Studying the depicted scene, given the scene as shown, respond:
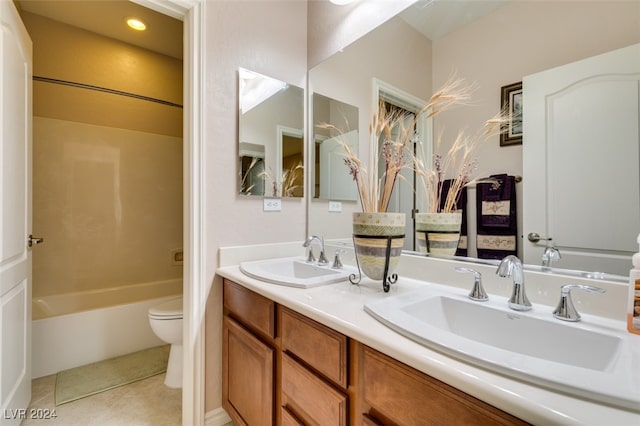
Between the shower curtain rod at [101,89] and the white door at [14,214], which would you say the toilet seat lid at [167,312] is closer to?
the white door at [14,214]

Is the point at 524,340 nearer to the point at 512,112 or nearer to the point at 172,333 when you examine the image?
the point at 512,112

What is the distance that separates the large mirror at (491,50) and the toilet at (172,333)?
5.06ft

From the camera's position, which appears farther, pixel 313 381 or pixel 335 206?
pixel 335 206

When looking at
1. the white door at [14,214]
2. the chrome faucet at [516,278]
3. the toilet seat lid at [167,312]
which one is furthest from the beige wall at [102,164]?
the chrome faucet at [516,278]

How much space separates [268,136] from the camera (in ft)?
5.63

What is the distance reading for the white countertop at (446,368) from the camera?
42cm

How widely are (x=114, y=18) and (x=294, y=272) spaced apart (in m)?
2.31

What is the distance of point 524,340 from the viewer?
76 cm

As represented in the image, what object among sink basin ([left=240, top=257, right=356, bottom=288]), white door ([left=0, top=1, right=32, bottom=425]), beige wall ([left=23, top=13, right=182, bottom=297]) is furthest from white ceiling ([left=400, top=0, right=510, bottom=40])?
beige wall ([left=23, top=13, right=182, bottom=297])

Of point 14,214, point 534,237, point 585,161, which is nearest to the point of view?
point 585,161

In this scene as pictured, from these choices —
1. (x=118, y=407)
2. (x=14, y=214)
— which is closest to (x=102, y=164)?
(x=14, y=214)

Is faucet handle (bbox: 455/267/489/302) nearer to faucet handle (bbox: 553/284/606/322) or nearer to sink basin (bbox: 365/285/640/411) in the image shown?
sink basin (bbox: 365/285/640/411)

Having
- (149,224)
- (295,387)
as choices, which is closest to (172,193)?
(149,224)

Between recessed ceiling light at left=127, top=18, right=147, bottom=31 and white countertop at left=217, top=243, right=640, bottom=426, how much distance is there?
7.89ft
